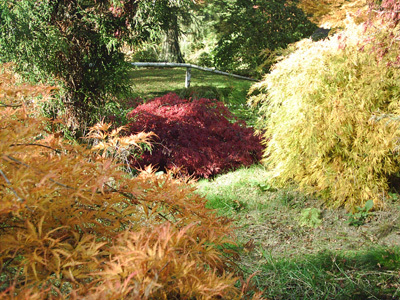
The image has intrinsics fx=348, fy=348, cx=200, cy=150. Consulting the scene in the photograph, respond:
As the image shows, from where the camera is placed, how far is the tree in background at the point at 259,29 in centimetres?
1154

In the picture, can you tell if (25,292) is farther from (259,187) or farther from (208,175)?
(208,175)

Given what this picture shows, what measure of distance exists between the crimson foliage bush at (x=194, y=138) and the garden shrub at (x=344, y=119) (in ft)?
4.38

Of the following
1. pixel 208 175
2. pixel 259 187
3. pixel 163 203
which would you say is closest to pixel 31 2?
pixel 208 175

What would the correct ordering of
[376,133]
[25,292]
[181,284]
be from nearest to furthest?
[25,292], [181,284], [376,133]

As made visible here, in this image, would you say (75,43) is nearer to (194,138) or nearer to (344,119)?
(194,138)

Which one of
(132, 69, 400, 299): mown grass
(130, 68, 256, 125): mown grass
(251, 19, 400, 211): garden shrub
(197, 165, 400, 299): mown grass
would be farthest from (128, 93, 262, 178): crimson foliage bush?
(130, 68, 256, 125): mown grass

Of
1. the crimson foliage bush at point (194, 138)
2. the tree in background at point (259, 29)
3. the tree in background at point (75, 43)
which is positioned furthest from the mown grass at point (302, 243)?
the tree in background at point (259, 29)

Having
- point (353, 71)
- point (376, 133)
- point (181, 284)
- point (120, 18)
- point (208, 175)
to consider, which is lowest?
point (208, 175)

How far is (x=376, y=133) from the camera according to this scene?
358 centimetres

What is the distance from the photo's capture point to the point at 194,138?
5258 mm

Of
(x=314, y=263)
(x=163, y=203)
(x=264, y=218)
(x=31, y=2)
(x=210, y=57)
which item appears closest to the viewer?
(x=163, y=203)

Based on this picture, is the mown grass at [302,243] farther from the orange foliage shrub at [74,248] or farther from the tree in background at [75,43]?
the tree in background at [75,43]

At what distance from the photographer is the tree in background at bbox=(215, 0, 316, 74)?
1154 cm

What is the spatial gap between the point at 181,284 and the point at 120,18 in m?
4.40
